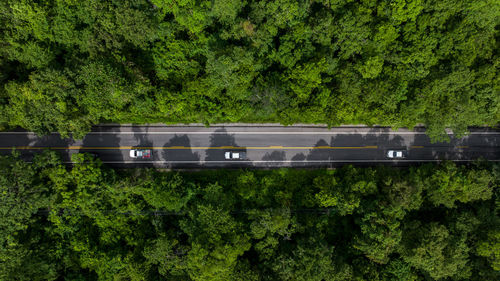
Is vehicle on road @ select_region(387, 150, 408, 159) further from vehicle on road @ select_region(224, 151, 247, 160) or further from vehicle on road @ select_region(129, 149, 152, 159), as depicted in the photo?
vehicle on road @ select_region(129, 149, 152, 159)

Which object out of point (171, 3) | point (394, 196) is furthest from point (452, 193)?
point (171, 3)

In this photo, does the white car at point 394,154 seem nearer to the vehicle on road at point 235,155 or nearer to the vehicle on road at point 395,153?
the vehicle on road at point 395,153

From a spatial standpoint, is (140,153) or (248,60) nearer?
(248,60)

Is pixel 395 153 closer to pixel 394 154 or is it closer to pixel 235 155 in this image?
pixel 394 154

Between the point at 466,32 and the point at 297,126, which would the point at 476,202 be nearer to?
the point at 466,32

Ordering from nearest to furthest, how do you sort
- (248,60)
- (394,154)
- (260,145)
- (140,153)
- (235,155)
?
Result: 1. (248,60)
2. (140,153)
3. (235,155)
4. (260,145)
5. (394,154)

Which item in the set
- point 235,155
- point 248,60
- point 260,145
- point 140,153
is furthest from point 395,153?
point 140,153

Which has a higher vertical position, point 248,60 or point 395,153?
point 248,60
